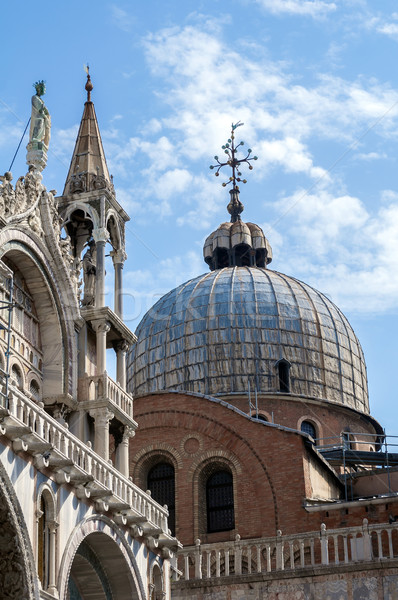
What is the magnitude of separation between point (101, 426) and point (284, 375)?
665 inches

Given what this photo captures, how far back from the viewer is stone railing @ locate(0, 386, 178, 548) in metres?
17.5

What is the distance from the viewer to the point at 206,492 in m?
32.6

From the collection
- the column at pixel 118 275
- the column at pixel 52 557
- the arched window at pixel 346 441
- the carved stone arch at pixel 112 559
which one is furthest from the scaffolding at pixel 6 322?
the arched window at pixel 346 441

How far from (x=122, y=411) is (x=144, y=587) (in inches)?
145

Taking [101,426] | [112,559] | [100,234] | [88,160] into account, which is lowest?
[112,559]

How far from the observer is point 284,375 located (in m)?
39.2

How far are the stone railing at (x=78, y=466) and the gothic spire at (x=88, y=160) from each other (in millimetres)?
6677

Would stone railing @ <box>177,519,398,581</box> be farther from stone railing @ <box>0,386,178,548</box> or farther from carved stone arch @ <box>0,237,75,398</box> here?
carved stone arch @ <box>0,237,75,398</box>

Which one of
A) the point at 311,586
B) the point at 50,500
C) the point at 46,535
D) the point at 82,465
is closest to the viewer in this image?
the point at 46,535

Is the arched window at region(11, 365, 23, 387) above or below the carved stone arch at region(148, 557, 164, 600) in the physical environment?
above

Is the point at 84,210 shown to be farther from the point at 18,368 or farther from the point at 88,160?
the point at 18,368

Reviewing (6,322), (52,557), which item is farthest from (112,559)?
(6,322)

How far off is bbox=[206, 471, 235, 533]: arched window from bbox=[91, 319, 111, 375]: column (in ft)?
32.0

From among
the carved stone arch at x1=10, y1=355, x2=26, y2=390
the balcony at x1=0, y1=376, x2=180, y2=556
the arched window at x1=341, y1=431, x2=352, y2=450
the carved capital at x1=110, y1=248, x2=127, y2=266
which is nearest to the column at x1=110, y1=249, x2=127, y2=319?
the carved capital at x1=110, y1=248, x2=127, y2=266
